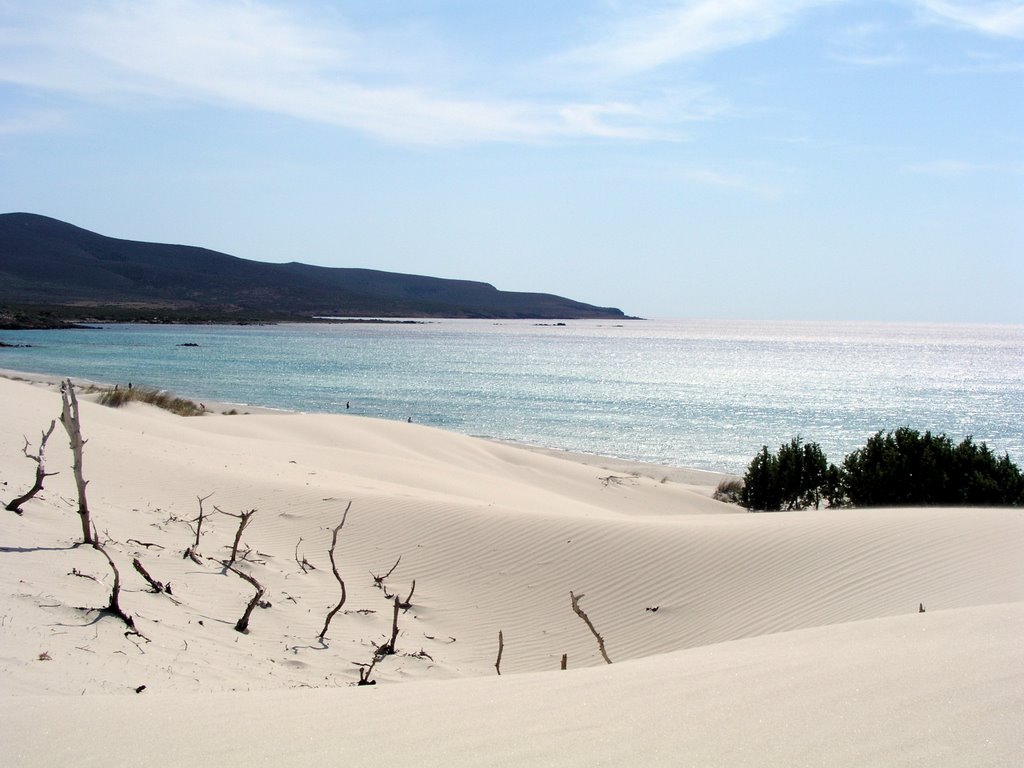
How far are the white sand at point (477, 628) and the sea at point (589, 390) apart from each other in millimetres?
17335

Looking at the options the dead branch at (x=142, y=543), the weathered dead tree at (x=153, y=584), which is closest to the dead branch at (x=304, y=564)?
the dead branch at (x=142, y=543)

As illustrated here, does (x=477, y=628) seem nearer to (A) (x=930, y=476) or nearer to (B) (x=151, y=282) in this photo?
(A) (x=930, y=476)

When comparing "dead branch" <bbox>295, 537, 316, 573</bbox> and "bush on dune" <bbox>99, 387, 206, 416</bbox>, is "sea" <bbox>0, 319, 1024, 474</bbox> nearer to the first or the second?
"bush on dune" <bbox>99, 387, 206, 416</bbox>

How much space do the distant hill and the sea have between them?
5415 centimetres

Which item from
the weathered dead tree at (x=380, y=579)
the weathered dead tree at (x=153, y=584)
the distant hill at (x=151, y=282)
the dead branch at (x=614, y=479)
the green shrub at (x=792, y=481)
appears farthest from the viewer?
the distant hill at (x=151, y=282)

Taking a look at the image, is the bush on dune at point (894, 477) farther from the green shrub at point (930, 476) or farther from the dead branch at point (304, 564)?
the dead branch at point (304, 564)

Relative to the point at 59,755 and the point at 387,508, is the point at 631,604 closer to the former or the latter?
the point at 387,508

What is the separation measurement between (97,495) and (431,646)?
4.44 meters

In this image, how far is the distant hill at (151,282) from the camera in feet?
455

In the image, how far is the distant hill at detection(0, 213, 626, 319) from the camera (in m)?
139

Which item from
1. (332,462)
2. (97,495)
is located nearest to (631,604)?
(97,495)

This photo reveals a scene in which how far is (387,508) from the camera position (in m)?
11.4

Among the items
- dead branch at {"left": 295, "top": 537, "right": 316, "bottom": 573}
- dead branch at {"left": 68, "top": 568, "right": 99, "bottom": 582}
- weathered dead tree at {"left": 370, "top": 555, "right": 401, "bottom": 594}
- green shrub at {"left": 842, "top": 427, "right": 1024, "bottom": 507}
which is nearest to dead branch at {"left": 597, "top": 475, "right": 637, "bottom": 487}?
green shrub at {"left": 842, "top": 427, "right": 1024, "bottom": 507}

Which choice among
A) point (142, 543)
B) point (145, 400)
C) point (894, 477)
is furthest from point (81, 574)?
point (145, 400)
